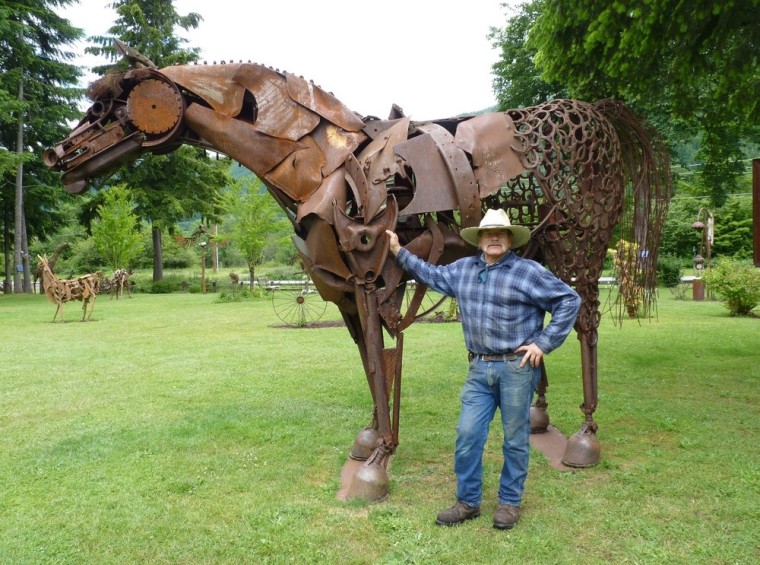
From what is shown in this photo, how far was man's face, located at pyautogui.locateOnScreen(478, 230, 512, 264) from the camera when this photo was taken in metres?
3.31

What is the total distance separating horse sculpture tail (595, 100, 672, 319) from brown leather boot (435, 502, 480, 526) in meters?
2.30

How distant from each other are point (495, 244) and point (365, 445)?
1937 mm

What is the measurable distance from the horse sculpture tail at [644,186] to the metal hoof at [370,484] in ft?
8.12

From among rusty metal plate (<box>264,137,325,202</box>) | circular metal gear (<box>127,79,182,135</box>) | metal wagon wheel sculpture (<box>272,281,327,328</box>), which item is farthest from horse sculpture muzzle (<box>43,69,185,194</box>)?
metal wagon wheel sculpture (<box>272,281,327,328</box>)

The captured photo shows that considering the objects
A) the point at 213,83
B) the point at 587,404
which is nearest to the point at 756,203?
the point at 587,404

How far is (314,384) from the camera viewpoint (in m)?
7.19

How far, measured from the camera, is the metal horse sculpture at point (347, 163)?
3.74 m

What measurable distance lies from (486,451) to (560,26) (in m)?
4.84

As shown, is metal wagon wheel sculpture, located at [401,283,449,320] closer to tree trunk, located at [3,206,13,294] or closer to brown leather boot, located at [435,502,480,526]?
brown leather boot, located at [435,502,480,526]

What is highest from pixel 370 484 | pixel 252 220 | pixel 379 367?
pixel 252 220

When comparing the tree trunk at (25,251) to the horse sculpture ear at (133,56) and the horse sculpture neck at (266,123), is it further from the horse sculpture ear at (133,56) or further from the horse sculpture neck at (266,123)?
the horse sculpture neck at (266,123)

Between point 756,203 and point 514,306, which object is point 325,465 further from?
point 756,203

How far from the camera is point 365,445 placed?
4.36 m

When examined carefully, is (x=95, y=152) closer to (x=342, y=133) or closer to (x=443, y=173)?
(x=342, y=133)
